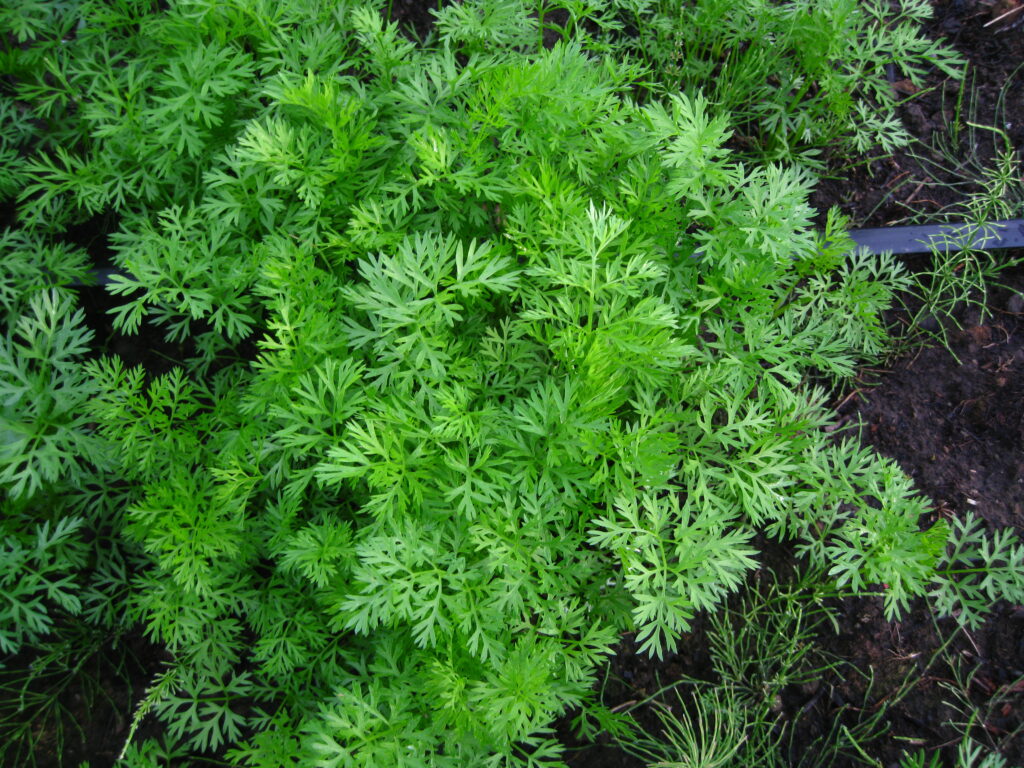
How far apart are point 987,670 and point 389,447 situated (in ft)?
6.50

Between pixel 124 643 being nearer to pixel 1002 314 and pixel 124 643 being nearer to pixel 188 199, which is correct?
pixel 188 199

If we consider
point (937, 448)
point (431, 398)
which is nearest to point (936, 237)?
point (937, 448)

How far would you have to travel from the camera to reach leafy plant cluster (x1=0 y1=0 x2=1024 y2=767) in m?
1.91

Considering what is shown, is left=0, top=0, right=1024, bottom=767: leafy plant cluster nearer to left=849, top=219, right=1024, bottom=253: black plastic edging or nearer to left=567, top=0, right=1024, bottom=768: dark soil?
left=567, top=0, right=1024, bottom=768: dark soil

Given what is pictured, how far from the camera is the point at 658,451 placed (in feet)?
6.28

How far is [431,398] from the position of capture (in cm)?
198

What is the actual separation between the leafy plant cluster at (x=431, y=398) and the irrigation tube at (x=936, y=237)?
0.39 meters

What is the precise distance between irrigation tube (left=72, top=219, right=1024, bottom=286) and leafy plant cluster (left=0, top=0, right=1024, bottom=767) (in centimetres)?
39

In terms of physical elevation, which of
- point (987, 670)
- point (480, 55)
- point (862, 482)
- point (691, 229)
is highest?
point (480, 55)

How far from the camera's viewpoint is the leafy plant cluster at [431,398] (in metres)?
1.91

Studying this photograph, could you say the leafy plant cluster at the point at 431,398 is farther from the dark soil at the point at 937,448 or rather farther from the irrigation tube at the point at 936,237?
the irrigation tube at the point at 936,237

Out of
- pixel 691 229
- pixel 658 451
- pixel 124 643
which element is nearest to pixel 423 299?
pixel 658 451

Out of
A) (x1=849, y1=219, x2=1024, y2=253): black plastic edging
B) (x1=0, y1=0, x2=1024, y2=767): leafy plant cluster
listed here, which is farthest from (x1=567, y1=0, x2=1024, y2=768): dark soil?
(x1=0, y1=0, x2=1024, y2=767): leafy plant cluster

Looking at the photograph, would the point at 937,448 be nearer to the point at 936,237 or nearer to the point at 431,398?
the point at 936,237
